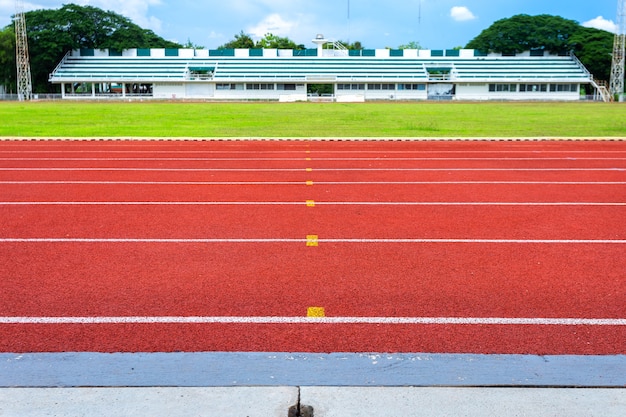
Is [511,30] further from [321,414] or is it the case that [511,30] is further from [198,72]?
[321,414]

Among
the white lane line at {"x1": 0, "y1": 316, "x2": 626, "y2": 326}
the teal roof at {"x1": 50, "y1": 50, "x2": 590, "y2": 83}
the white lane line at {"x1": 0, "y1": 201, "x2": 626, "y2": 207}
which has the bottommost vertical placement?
the white lane line at {"x1": 0, "y1": 316, "x2": 626, "y2": 326}

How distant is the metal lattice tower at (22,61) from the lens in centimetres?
6894

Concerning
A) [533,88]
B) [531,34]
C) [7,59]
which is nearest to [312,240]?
[533,88]

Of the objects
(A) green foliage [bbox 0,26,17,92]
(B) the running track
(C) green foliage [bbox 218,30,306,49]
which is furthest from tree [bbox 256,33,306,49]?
(B) the running track

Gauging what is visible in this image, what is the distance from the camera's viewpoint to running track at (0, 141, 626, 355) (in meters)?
4.14

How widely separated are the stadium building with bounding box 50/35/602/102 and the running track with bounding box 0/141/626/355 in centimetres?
6354

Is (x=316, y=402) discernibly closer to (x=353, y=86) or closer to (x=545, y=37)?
(x=353, y=86)

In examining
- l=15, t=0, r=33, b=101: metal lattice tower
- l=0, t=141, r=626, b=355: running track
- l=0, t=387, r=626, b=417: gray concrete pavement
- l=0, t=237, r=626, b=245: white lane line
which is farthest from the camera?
l=15, t=0, r=33, b=101: metal lattice tower

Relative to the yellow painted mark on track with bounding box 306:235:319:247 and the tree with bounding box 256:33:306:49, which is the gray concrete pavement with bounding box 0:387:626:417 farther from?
the tree with bounding box 256:33:306:49

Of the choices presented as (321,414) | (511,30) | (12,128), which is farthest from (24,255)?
(511,30)

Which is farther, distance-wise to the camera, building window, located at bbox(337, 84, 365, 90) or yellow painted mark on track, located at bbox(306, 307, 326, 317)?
building window, located at bbox(337, 84, 365, 90)

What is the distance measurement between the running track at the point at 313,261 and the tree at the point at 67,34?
245ft

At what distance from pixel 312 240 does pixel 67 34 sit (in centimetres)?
8346

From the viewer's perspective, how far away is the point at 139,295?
16.3ft
